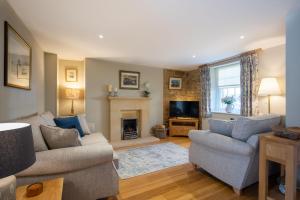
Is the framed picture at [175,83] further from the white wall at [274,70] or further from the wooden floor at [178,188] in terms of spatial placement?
the wooden floor at [178,188]

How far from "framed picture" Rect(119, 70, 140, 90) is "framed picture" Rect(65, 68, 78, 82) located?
4.31 feet

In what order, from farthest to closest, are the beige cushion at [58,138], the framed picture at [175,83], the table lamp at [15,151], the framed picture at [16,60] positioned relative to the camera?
the framed picture at [175,83]
the framed picture at [16,60]
the beige cushion at [58,138]
the table lamp at [15,151]

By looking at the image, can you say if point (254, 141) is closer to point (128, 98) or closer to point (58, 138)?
point (58, 138)

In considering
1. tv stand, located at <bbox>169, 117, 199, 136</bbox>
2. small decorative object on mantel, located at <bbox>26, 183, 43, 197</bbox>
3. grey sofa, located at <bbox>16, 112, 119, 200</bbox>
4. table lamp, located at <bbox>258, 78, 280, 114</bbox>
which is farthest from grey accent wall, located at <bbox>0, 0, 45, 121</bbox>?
table lamp, located at <bbox>258, 78, 280, 114</bbox>

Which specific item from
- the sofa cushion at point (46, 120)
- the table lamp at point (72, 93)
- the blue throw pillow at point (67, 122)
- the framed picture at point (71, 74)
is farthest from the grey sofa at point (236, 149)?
the framed picture at point (71, 74)

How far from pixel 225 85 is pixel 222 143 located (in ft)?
9.50

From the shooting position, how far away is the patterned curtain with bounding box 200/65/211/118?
4.67 m

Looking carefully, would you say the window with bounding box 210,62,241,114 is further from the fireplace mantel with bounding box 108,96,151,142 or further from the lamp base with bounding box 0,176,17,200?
the lamp base with bounding box 0,176,17,200

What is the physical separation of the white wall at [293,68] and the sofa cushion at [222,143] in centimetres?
83

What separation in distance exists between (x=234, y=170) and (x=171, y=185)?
2.87ft

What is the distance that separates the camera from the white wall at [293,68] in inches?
78.4

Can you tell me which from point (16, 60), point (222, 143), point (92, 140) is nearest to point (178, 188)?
point (222, 143)

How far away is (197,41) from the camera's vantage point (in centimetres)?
296

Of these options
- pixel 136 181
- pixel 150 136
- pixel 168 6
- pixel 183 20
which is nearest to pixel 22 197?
pixel 136 181
